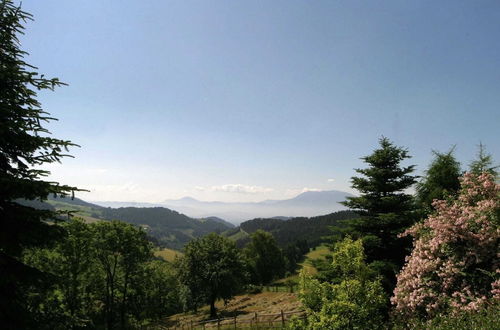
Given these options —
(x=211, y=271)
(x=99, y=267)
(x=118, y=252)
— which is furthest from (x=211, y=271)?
(x=99, y=267)

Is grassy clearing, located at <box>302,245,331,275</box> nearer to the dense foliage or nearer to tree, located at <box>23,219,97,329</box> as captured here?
the dense foliage

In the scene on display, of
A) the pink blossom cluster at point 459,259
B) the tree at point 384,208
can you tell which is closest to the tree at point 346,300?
the pink blossom cluster at point 459,259

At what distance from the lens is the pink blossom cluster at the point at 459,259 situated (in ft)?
37.1

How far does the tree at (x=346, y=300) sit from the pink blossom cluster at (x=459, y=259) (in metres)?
3.71

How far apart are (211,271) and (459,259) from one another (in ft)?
106

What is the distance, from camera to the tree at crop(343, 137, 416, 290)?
60.7 feet

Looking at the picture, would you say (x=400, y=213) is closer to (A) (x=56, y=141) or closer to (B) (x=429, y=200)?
(B) (x=429, y=200)

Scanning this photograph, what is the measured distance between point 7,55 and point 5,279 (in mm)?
7100

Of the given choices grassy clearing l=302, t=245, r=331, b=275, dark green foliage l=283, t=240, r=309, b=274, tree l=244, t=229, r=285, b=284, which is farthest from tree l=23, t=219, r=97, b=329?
dark green foliage l=283, t=240, r=309, b=274

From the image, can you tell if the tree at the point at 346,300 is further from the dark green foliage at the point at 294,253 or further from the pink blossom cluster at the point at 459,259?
the dark green foliage at the point at 294,253

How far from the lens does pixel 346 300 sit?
995 centimetres

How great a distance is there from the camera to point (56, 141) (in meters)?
8.58

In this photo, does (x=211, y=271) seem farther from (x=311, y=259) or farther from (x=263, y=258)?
(x=263, y=258)

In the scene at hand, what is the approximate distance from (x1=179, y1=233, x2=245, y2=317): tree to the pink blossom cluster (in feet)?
93.6
